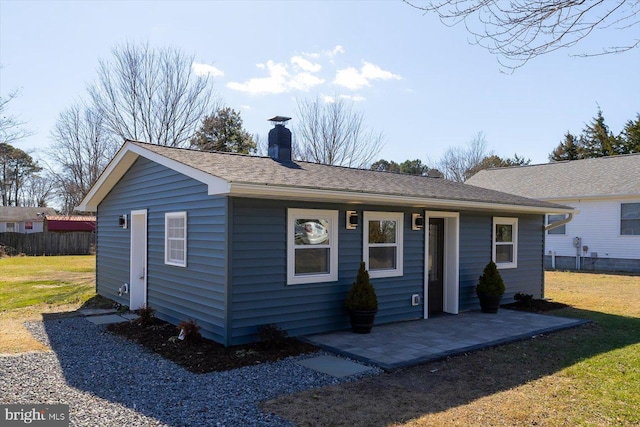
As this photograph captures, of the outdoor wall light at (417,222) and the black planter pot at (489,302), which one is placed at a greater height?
the outdoor wall light at (417,222)

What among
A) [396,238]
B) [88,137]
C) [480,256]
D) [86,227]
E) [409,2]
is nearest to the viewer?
[409,2]

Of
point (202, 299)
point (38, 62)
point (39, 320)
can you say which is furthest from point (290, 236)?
point (38, 62)

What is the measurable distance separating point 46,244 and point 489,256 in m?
26.4

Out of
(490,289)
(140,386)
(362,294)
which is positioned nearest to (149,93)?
(362,294)

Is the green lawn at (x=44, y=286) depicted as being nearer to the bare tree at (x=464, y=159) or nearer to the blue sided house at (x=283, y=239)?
the blue sided house at (x=283, y=239)

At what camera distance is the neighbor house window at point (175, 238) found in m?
7.71

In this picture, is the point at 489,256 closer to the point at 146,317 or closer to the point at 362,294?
the point at 362,294

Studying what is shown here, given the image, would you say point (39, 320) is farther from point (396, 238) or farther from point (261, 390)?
point (396, 238)

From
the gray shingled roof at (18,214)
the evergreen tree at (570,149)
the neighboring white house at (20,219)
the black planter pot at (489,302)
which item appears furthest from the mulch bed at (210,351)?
the evergreen tree at (570,149)

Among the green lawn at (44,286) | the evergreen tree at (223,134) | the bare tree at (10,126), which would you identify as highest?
the evergreen tree at (223,134)

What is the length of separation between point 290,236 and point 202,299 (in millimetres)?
1655

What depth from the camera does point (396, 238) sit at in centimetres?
856

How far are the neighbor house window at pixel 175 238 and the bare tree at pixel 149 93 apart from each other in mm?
15329

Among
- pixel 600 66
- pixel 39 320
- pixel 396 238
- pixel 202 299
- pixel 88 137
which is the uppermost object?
pixel 88 137
